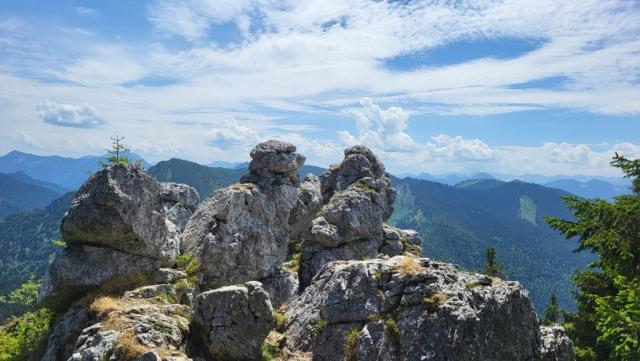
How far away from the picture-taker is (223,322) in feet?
67.4

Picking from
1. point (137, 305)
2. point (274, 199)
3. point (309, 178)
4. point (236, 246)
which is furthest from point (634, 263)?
point (309, 178)

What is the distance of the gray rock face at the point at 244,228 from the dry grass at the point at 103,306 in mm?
12651

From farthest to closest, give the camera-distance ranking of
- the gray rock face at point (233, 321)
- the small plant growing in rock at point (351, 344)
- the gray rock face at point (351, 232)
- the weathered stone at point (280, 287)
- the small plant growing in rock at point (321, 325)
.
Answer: the gray rock face at point (351, 232) → the weathered stone at point (280, 287) → the small plant growing in rock at point (321, 325) → the small plant growing in rock at point (351, 344) → the gray rock face at point (233, 321)

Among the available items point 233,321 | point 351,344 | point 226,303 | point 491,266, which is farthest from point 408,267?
point 491,266

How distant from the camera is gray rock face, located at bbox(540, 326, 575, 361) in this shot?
68.5 feet

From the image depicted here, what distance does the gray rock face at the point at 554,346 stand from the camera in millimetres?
20875

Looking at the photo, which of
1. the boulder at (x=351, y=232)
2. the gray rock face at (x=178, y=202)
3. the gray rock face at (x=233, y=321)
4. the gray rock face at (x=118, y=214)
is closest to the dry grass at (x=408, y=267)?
the gray rock face at (x=233, y=321)

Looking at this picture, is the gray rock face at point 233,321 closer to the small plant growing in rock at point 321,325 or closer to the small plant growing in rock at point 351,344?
the small plant growing in rock at point 321,325

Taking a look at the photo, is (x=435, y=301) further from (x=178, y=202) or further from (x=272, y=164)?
(x=178, y=202)

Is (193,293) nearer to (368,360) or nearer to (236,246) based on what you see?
(236,246)

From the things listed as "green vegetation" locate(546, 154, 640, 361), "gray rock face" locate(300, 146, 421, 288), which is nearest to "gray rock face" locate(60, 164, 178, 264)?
"gray rock face" locate(300, 146, 421, 288)

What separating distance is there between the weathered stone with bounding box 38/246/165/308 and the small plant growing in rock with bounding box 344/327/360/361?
14.6 m

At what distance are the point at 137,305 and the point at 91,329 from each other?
2786 mm

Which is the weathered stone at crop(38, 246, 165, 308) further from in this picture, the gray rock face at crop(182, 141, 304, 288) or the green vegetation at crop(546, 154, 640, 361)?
the green vegetation at crop(546, 154, 640, 361)
